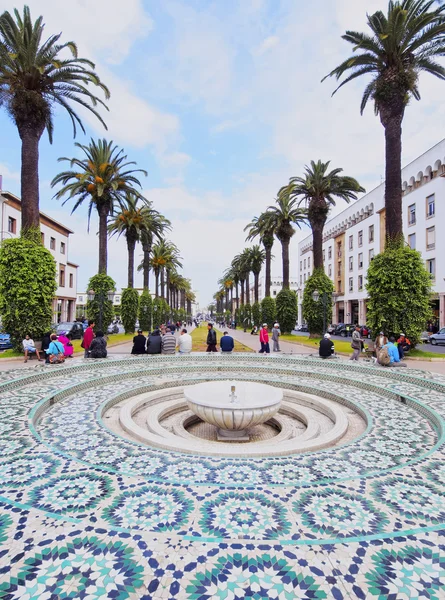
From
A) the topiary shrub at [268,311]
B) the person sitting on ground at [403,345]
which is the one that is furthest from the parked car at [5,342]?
the topiary shrub at [268,311]

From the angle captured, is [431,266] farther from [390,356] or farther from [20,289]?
[20,289]

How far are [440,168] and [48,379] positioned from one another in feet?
131

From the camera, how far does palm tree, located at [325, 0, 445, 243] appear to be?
15.0 metres

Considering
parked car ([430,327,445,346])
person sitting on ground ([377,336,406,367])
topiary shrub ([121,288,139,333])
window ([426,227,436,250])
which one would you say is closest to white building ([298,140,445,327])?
window ([426,227,436,250])

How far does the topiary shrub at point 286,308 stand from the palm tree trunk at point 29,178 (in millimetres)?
21663

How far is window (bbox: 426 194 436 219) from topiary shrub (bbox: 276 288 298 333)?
17028 mm

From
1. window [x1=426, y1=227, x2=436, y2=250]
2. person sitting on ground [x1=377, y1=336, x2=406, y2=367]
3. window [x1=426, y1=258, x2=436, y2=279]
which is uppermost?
window [x1=426, y1=227, x2=436, y2=250]

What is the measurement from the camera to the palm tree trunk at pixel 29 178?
15992 millimetres

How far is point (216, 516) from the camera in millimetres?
3344

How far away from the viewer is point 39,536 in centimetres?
296

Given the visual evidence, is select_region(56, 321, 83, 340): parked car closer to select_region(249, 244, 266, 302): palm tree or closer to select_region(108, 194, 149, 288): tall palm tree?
select_region(108, 194, 149, 288): tall palm tree

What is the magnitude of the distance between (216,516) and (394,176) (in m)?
17.6

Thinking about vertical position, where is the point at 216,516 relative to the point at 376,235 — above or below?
below

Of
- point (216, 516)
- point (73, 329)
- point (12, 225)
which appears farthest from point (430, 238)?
point (12, 225)
